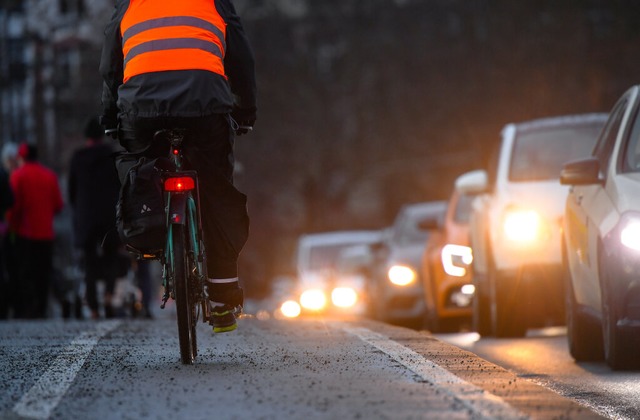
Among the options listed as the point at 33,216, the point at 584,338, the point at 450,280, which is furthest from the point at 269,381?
the point at 33,216

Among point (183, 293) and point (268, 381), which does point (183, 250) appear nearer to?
point (183, 293)

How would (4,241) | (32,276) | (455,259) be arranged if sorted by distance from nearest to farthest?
1. (455,259)
2. (32,276)
3. (4,241)

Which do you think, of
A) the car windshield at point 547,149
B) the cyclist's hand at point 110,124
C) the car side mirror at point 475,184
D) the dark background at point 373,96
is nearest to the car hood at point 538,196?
the car windshield at point 547,149

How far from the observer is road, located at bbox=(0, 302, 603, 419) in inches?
239

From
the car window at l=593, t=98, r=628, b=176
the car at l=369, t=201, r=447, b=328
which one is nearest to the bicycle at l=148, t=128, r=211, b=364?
the car window at l=593, t=98, r=628, b=176

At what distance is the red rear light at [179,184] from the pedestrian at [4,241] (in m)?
9.24

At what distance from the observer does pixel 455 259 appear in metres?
17.3

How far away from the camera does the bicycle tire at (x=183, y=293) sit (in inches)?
303

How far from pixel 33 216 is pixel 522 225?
240 inches

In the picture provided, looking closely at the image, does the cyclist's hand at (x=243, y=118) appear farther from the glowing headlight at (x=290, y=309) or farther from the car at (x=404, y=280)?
the glowing headlight at (x=290, y=309)

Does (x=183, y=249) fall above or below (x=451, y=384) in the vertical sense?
above

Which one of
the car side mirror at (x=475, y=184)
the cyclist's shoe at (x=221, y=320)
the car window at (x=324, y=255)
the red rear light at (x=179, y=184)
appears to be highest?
the car window at (x=324, y=255)

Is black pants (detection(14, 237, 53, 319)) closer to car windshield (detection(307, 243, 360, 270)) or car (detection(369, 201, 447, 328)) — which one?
car (detection(369, 201, 447, 328))

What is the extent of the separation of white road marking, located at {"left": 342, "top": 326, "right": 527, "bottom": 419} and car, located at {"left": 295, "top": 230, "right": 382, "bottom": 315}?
15445 millimetres
